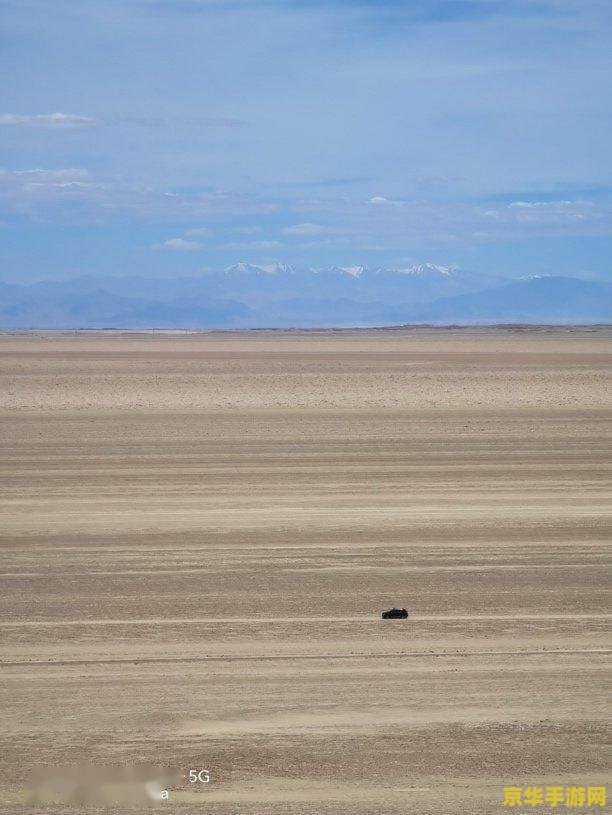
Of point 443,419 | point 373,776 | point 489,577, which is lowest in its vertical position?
point 373,776

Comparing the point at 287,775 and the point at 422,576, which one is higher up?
the point at 422,576

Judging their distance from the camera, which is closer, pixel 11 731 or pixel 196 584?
pixel 11 731

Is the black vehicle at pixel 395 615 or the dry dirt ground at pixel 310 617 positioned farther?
the black vehicle at pixel 395 615

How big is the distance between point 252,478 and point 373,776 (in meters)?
9.49

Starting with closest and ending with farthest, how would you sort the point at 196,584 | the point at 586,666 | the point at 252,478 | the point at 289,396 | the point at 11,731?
the point at 11,731 → the point at 586,666 → the point at 196,584 → the point at 252,478 → the point at 289,396

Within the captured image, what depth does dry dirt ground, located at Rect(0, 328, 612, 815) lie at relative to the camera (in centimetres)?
561

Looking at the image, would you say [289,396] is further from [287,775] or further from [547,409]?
[287,775]

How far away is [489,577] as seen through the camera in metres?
9.22

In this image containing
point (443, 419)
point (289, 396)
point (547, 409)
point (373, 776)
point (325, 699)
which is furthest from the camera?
point (289, 396)

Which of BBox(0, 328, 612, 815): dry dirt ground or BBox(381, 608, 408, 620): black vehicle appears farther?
BBox(381, 608, 408, 620): black vehicle

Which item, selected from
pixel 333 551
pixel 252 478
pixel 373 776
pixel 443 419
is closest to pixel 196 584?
pixel 333 551

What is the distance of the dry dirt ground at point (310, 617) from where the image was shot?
5613 mm

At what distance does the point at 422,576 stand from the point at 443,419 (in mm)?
12719

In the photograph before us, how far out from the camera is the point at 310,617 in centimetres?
809
